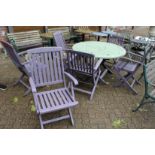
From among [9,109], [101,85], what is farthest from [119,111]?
[9,109]

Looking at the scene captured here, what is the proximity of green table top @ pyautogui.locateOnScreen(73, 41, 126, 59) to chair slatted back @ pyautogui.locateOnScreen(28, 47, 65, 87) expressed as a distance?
903mm

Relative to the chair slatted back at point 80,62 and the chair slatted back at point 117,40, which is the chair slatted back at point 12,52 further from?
the chair slatted back at point 117,40

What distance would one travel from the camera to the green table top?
360cm

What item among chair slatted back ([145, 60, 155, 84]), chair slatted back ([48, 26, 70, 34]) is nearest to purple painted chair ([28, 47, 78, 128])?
chair slatted back ([145, 60, 155, 84])

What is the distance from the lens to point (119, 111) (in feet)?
10.6

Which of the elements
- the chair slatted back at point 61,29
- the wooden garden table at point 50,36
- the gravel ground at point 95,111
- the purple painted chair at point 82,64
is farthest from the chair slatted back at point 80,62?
the chair slatted back at point 61,29

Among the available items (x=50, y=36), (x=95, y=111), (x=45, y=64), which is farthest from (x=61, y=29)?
(x=95, y=111)

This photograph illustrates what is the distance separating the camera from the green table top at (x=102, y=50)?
3.60 metres

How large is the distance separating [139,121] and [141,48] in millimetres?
3358

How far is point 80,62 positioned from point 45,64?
0.67 m

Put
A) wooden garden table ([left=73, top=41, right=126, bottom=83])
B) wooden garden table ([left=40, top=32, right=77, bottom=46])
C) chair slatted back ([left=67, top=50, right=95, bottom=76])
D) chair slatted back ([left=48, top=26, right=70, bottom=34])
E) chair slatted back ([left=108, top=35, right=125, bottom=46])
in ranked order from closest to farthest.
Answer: chair slatted back ([left=67, top=50, right=95, bottom=76]) → wooden garden table ([left=73, top=41, right=126, bottom=83]) → chair slatted back ([left=108, top=35, right=125, bottom=46]) → wooden garden table ([left=40, top=32, right=77, bottom=46]) → chair slatted back ([left=48, top=26, right=70, bottom=34])

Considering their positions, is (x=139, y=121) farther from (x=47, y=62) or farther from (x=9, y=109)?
(x=9, y=109)

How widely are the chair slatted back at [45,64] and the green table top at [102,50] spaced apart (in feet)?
2.96

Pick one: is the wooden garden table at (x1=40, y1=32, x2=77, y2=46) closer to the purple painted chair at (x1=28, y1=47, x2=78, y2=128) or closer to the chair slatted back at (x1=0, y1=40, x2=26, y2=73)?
the chair slatted back at (x1=0, y1=40, x2=26, y2=73)
